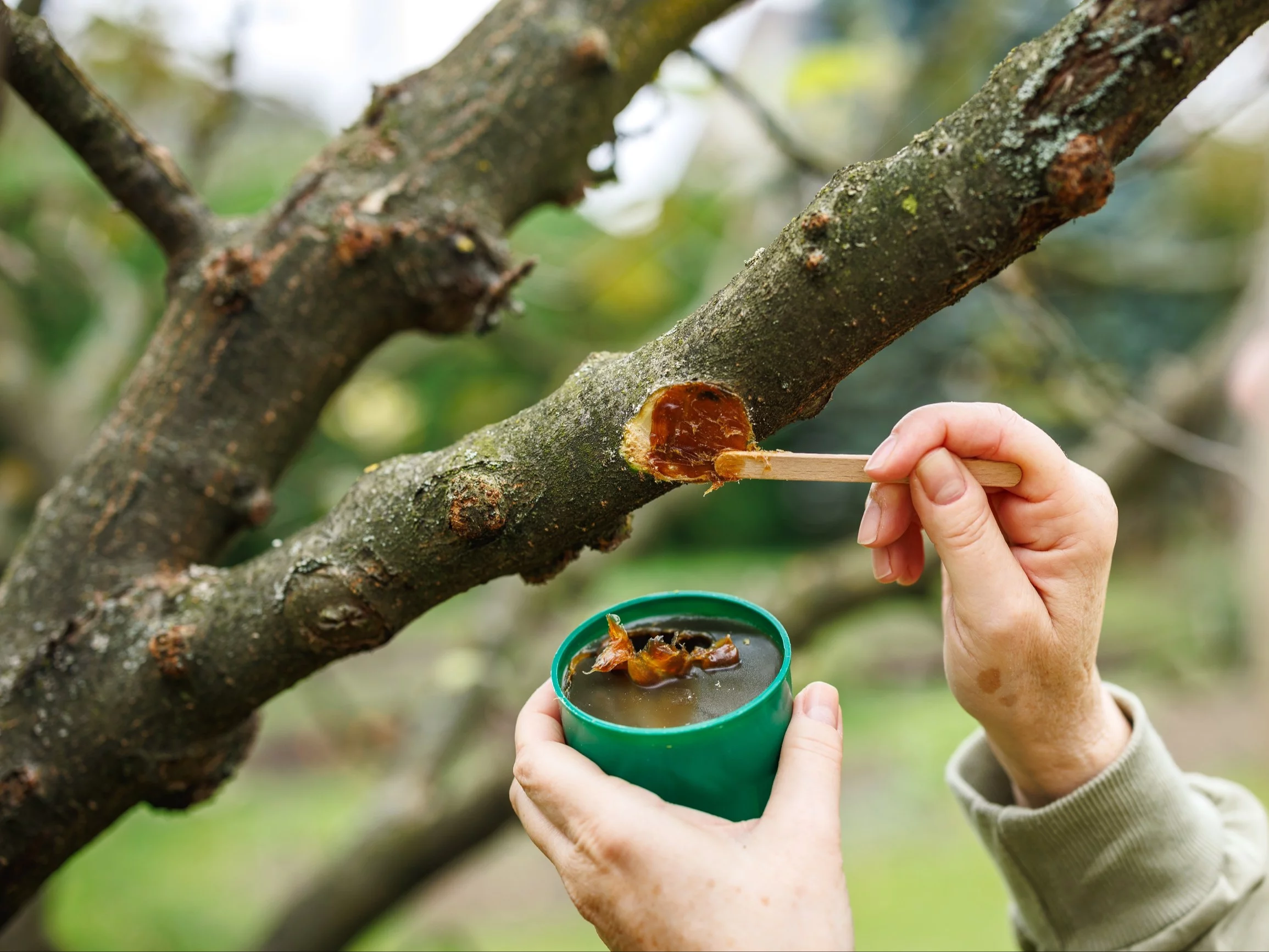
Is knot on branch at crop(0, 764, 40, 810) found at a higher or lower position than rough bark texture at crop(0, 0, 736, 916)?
lower

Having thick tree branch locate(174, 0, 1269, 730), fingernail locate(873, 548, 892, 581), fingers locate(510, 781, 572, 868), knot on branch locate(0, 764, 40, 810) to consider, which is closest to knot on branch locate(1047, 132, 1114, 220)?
thick tree branch locate(174, 0, 1269, 730)

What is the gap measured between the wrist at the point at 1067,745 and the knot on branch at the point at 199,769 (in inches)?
45.9

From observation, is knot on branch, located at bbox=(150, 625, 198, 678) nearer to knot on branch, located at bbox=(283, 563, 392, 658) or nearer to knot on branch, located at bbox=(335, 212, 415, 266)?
knot on branch, located at bbox=(283, 563, 392, 658)

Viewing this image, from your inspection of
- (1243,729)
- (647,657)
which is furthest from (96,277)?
(1243,729)

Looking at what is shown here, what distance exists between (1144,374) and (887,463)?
7462mm

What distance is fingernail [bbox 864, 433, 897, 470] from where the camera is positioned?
1034 millimetres

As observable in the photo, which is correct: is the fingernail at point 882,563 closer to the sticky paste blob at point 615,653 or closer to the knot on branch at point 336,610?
the sticky paste blob at point 615,653

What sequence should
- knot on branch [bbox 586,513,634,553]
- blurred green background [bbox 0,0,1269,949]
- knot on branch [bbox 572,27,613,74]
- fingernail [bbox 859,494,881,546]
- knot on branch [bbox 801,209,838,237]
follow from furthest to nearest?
blurred green background [bbox 0,0,1269,949]
knot on branch [bbox 572,27,613,74]
fingernail [bbox 859,494,881,546]
knot on branch [bbox 586,513,634,553]
knot on branch [bbox 801,209,838,237]

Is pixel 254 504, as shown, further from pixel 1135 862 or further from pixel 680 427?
pixel 1135 862

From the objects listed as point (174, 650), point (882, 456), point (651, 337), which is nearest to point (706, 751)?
point (882, 456)

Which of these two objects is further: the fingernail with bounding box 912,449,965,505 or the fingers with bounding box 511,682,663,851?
the fingernail with bounding box 912,449,965,505

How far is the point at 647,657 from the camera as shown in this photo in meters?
1.03

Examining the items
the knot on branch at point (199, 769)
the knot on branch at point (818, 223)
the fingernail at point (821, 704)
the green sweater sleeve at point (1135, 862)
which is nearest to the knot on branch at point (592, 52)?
the knot on branch at point (818, 223)

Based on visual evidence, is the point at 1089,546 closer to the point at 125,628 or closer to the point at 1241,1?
the point at 1241,1
